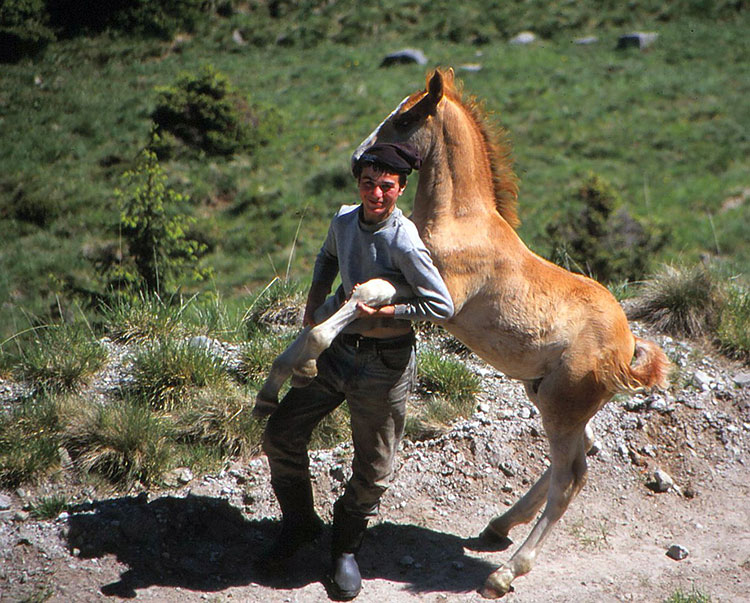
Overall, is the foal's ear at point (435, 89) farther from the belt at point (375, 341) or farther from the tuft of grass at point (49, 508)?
the tuft of grass at point (49, 508)

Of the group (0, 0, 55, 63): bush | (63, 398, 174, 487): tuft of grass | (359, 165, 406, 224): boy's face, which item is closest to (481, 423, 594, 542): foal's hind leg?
(359, 165, 406, 224): boy's face

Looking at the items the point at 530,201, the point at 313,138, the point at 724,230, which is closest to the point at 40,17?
the point at 313,138

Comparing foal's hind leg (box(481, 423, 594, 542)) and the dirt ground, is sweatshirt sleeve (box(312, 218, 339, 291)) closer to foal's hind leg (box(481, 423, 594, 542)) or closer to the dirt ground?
the dirt ground

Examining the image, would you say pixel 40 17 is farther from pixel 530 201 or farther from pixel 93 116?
pixel 530 201

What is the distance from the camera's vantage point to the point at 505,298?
4621mm

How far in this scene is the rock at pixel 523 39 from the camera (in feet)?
75.7

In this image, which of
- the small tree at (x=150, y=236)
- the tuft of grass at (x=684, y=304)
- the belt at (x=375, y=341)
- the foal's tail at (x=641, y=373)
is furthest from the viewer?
the small tree at (x=150, y=236)

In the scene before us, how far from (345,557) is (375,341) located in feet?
4.10

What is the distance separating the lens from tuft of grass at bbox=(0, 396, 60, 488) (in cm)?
543

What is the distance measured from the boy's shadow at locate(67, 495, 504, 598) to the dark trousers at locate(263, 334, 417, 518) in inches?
23.3

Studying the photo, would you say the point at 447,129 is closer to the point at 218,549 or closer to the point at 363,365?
the point at 363,365

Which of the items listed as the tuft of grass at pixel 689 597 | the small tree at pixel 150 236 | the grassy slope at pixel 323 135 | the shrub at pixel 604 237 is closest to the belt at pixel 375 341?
the tuft of grass at pixel 689 597

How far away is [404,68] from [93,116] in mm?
7685

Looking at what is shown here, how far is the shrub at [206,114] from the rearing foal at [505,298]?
11627mm
